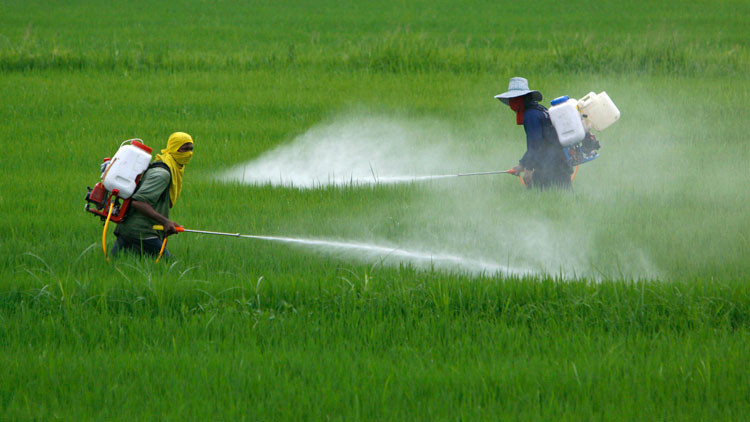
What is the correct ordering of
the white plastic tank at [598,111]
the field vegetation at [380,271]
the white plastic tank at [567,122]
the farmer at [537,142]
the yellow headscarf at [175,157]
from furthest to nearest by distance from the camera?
1. the white plastic tank at [598,111]
2. the farmer at [537,142]
3. the white plastic tank at [567,122]
4. the yellow headscarf at [175,157]
5. the field vegetation at [380,271]

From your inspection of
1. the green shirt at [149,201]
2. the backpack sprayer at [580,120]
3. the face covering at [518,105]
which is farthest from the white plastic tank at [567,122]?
the green shirt at [149,201]

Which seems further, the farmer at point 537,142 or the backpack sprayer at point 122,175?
the farmer at point 537,142

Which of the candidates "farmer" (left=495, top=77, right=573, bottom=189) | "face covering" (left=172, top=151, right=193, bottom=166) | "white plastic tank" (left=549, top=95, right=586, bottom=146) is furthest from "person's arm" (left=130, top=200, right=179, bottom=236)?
"white plastic tank" (left=549, top=95, right=586, bottom=146)

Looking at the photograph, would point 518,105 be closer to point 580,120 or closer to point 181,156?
point 580,120

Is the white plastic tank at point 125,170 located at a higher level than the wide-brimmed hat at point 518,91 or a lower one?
→ lower

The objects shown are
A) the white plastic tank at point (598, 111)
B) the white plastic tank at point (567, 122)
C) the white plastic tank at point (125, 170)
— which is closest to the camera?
the white plastic tank at point (125, 170)

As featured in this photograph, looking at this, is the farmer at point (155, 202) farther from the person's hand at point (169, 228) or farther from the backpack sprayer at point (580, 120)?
the backpack sprayer at point (580, 120)

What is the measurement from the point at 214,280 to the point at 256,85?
9816 millimetres

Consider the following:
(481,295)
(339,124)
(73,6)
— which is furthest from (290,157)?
(73,6)

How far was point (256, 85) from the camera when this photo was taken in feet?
49.1

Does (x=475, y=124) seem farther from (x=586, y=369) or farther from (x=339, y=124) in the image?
(x=586, y=369)

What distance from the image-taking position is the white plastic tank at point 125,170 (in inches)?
227

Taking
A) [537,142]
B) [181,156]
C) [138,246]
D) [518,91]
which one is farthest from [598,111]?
[138,246]

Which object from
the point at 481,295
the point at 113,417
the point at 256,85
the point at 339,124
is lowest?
the point at 113,417
